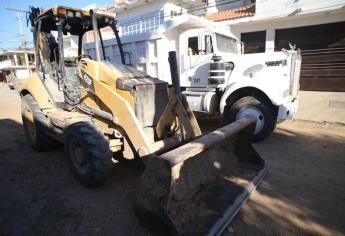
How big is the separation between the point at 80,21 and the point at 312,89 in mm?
10514

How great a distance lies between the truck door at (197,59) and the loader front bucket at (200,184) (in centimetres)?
270

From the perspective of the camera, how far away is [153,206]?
243cm

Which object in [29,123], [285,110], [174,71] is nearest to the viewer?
[174,71]

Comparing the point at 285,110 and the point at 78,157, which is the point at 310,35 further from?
the point at 78,157

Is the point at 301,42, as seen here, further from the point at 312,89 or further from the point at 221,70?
the point at 221,70

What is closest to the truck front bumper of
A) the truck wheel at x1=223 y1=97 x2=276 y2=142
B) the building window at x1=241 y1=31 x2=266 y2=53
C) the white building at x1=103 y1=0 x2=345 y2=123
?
the truck wheel at x1=223 y1=97 x2=276 y2=142

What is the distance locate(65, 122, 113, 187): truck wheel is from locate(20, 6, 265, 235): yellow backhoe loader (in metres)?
0.01

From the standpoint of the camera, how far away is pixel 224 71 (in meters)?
5.78

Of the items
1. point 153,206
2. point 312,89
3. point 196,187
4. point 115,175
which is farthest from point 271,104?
point 312,89

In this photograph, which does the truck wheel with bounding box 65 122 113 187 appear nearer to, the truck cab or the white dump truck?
the white dump truck

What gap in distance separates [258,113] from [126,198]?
3.40 meters

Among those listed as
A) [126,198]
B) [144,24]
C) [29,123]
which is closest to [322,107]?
[126,198]

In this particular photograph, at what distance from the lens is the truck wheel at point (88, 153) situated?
3.13 m

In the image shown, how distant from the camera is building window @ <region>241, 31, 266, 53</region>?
1191 centimetres
